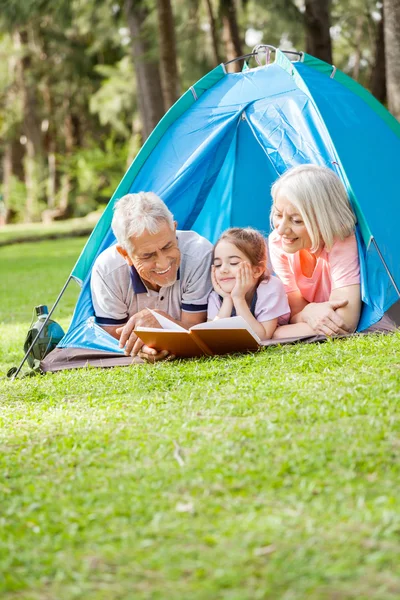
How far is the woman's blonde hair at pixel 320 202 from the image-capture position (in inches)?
159

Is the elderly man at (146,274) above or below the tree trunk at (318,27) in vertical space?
below

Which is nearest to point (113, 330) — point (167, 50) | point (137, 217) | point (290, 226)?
point (137, 217)

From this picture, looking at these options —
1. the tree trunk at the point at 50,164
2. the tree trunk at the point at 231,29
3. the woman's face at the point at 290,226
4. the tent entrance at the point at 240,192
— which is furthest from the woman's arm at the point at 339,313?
the tree trunk at the point at 50,164

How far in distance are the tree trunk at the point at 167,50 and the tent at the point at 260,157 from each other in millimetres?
5712

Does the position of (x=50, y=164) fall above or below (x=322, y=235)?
above

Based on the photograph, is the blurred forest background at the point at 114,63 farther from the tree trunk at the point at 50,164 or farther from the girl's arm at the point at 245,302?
the girl's arm at the point at 245,302

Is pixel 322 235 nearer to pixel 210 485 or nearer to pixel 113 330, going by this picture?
pixel 113 330

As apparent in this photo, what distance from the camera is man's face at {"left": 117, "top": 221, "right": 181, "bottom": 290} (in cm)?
393

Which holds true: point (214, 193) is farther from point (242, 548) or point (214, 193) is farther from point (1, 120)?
point (1, 120)

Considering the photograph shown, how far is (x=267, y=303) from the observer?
415 centimetres

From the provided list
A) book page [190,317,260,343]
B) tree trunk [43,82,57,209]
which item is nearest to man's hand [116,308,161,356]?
book page [190,317,260,343]

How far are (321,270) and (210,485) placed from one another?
7.60ft

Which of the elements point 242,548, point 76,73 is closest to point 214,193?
point 242,548

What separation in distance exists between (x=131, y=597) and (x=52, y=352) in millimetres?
2767
